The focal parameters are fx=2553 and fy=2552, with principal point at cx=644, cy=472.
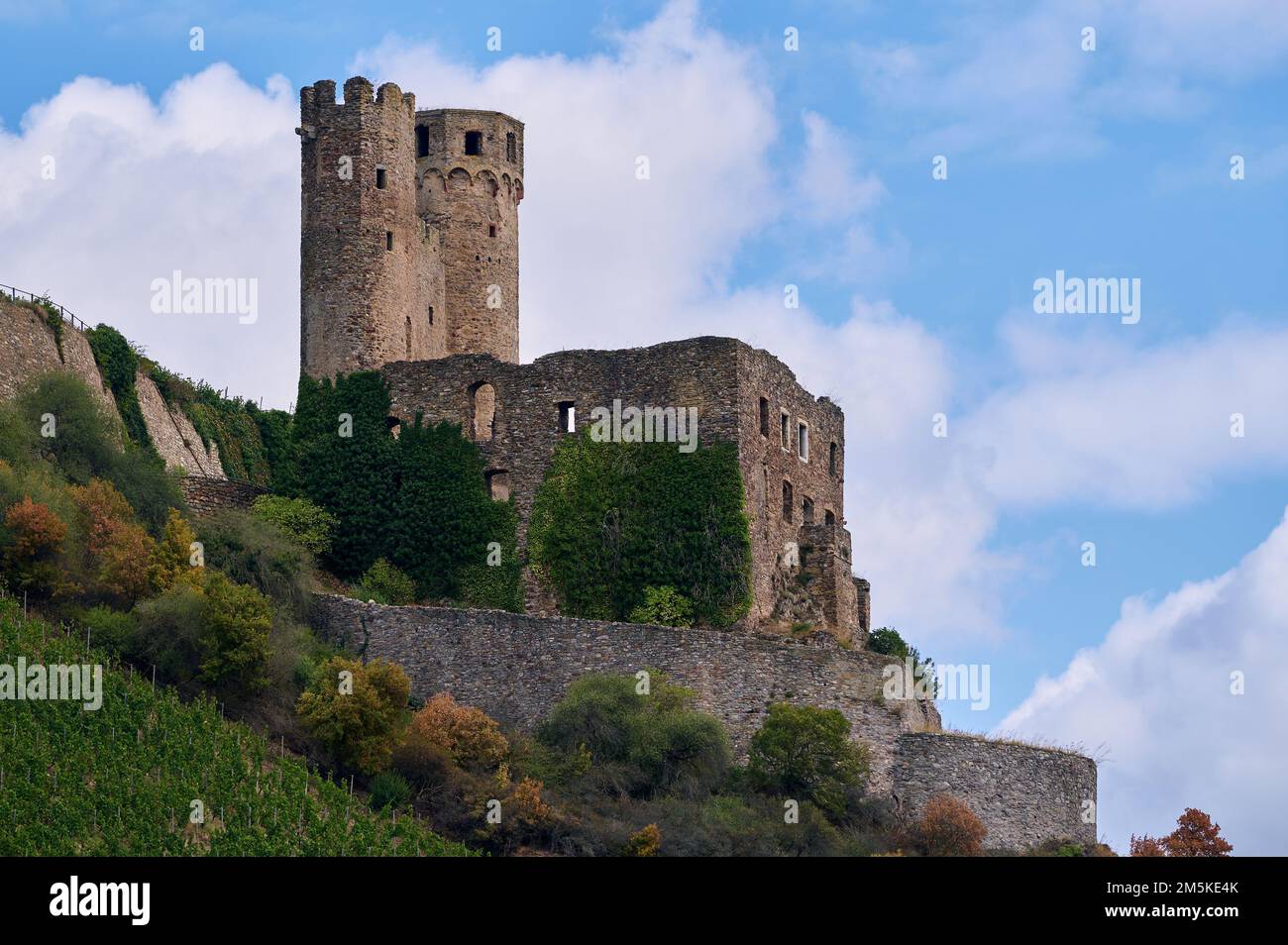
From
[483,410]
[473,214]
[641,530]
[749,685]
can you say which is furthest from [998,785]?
[473,214]

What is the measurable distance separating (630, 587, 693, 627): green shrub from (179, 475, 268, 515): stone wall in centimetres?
953

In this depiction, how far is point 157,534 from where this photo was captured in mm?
51000

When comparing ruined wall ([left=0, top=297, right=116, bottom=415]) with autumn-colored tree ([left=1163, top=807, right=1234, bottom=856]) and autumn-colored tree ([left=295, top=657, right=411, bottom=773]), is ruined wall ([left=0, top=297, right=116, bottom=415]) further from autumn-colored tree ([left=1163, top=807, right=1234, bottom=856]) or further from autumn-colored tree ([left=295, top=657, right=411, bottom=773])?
autumn-colored tree ([left=1163, top=807, right=1234, bottom=856])

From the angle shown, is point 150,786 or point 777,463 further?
point 777,463

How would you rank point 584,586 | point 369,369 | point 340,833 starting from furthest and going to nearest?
point 369,369 → point 584,586 → point 340,833

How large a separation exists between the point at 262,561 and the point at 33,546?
524 cm

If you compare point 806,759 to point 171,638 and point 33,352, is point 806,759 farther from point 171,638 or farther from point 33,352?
point 33,352

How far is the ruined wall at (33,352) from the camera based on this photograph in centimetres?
5241

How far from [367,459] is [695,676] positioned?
10658 mm

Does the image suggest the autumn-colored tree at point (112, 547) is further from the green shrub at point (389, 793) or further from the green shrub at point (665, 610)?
the green shrub at point (665, 610)

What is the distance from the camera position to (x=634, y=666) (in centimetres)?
4844

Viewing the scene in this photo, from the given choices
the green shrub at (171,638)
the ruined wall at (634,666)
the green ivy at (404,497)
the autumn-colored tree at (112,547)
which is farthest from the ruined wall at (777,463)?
the autumn-colored tree at (112,547)

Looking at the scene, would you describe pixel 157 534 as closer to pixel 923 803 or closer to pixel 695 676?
pixel 695 676
